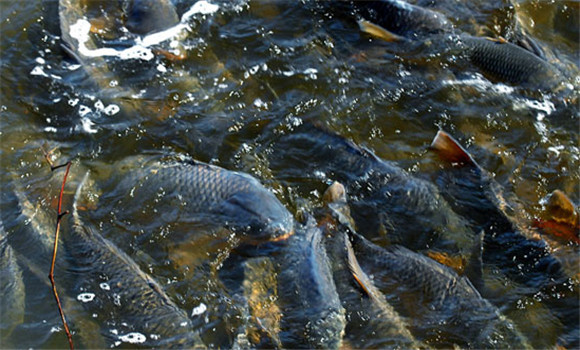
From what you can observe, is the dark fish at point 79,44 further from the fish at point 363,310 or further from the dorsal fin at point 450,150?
the dorsal fin at point 450,150

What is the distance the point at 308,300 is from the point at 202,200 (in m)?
0.86

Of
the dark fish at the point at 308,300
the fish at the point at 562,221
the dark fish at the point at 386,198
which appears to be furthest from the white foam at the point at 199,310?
the fish at the point at 562,221

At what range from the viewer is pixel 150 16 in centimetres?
475

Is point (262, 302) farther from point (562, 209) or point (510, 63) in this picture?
point (510, 63)

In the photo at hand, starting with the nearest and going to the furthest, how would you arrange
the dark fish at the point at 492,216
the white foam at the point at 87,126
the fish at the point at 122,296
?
1. the fish at the point at 122,296
2. the dark fish at the point at 492,216
3. the white foam at the point at 87,126

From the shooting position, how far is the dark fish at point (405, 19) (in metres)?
4.89

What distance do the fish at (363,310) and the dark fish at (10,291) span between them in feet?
5.34

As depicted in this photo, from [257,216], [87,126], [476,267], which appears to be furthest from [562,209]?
[87,126]

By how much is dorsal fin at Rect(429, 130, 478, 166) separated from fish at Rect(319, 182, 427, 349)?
3.23ft

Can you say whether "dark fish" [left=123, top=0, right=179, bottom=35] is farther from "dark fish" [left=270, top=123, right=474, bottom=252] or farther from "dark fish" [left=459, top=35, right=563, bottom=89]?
"dark fish" [left=459, top=35, right=563, bottom=89]

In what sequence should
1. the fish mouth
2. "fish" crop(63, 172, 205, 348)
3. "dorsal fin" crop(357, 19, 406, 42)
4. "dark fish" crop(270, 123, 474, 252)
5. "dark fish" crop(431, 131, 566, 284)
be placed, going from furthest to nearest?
1. "dorsal fin" crop(357, 19, 406, 42)
2. "dark fish" crop(270, 123, 474, 252)
3. "dark fish" crop(431, 131, 566, 284)
4. the fish mouth
5. "fish" crop(63, 172, 205, 348)

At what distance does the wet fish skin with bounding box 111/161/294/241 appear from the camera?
3.43 metres

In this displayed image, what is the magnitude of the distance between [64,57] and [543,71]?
11.4 ft

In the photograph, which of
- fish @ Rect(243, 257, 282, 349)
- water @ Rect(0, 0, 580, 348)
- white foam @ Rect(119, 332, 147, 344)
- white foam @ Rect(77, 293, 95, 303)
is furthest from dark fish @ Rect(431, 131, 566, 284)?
white foam @ Rect(77, 293, 95, 303)
